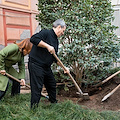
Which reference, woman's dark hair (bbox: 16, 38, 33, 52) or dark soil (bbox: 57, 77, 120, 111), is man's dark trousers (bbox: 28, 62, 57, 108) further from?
dark soil (bbox: 57, 77, 120, 111)

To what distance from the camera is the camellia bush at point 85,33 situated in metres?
3.86

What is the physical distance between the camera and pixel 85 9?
391 centimetres

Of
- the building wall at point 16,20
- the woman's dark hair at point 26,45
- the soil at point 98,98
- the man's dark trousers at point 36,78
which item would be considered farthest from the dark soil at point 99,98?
the building wall at point 16,20

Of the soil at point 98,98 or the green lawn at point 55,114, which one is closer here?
the green lawn at point 55,114

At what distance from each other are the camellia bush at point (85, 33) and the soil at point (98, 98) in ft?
1.14

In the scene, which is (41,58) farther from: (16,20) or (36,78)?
(16,20)

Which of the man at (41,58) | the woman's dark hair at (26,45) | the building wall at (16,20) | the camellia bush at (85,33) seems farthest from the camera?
the building wall at (16,20)

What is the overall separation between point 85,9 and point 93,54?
1.06 metres

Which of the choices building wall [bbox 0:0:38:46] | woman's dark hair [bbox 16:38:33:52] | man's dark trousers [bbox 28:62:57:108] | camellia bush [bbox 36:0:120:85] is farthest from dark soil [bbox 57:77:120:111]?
building wall [bbox 0:0:38:46]

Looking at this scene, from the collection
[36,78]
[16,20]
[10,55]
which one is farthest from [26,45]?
[16,20]

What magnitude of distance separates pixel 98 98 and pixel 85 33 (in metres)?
1.55

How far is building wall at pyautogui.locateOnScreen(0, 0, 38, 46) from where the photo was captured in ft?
19.3

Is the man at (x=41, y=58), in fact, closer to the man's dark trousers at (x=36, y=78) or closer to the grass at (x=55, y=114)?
the man's dark trousers at (x=36, y=78)

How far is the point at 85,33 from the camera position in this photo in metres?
3.95
